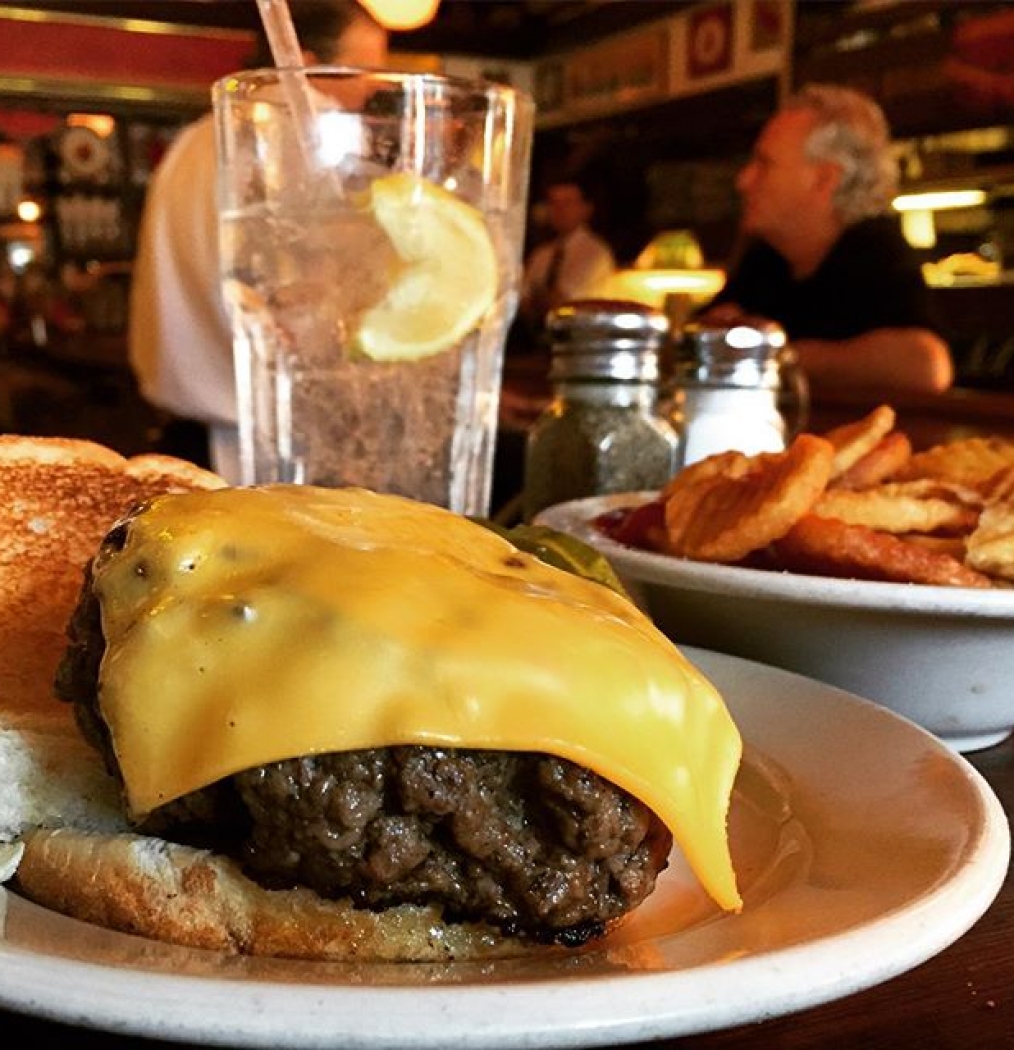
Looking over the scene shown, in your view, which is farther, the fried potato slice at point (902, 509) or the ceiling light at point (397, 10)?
the ceiling light at point (397, 10)

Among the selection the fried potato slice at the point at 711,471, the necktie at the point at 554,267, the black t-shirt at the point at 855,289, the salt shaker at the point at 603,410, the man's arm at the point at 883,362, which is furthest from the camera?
the necktie at the point at 554,267

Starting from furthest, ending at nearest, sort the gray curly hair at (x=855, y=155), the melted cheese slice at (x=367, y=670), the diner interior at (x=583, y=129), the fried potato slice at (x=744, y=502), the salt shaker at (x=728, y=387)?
1. the diner interior at (x=583, y=129)
2. the gray curly hair at (x=855, y=155)
3. the salt shaker at (x=728, y=387)
4. the fried potato slice at (x=744, y=502)
5. the melted cheese slice at (x=367, y=670)

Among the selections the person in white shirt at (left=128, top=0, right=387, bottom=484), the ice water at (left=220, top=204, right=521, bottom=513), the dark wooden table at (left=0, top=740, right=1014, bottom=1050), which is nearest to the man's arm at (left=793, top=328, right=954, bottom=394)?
the person in white shirt at (left=128, top=0, right=387, bottom=484)

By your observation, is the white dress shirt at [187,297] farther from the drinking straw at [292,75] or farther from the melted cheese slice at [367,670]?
the melted cheese slice at [367,670]

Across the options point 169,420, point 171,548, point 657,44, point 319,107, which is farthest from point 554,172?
point 171,548

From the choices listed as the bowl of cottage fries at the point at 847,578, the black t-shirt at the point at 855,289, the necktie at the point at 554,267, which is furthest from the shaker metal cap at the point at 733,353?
the necktie at the point at 554,267

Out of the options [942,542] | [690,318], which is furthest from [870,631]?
[690,318]

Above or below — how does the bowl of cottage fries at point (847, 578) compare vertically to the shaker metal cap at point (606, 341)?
below
